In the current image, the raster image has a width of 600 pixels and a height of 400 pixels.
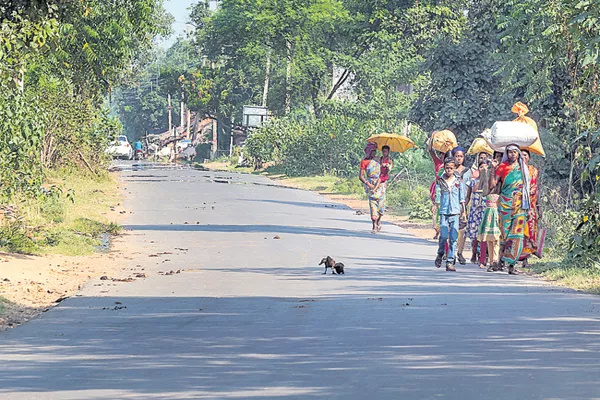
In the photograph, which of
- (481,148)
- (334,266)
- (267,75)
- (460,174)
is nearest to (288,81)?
(267,75)

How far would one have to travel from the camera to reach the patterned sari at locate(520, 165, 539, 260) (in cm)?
1689

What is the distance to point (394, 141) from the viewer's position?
25.7 meters

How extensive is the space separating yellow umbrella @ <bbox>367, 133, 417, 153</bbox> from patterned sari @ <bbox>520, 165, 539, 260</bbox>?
8.37m

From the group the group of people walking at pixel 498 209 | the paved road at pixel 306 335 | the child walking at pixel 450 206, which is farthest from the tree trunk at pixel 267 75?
the child walking at pixel 450 206

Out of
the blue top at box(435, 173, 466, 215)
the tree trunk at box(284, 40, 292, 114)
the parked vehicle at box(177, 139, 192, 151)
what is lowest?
the parked vehicle at box(177, 139, 192, 151)

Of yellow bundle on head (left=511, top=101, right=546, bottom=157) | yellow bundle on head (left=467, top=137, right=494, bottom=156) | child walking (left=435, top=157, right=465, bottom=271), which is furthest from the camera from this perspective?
yellow bundle on head (left=467, top=137, right=494, bottom=156)

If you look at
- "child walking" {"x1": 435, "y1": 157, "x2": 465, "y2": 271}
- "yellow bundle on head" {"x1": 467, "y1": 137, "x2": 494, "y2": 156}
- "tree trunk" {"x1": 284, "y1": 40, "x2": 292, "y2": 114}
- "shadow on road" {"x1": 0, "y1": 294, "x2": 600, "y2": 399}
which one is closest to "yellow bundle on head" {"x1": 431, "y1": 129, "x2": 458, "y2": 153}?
"yellow bundle on head" {"x1": 467, "y1": 137, "x2": 494, "y2": 156}

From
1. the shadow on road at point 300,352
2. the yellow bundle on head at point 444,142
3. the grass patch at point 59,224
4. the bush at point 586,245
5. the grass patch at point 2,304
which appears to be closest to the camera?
the shadow on road at point 300,352

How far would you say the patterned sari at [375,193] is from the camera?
2447 cm

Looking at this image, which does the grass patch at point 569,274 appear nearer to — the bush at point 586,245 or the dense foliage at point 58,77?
the bush at point 586,245

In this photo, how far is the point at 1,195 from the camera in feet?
60.2

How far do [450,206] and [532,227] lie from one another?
1.21 meters

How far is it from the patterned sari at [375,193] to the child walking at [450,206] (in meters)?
6.97

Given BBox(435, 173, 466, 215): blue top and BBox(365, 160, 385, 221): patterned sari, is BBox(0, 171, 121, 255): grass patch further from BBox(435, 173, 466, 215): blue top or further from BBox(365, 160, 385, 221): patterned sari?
BBox(435, 173, 466, 215): blue top
